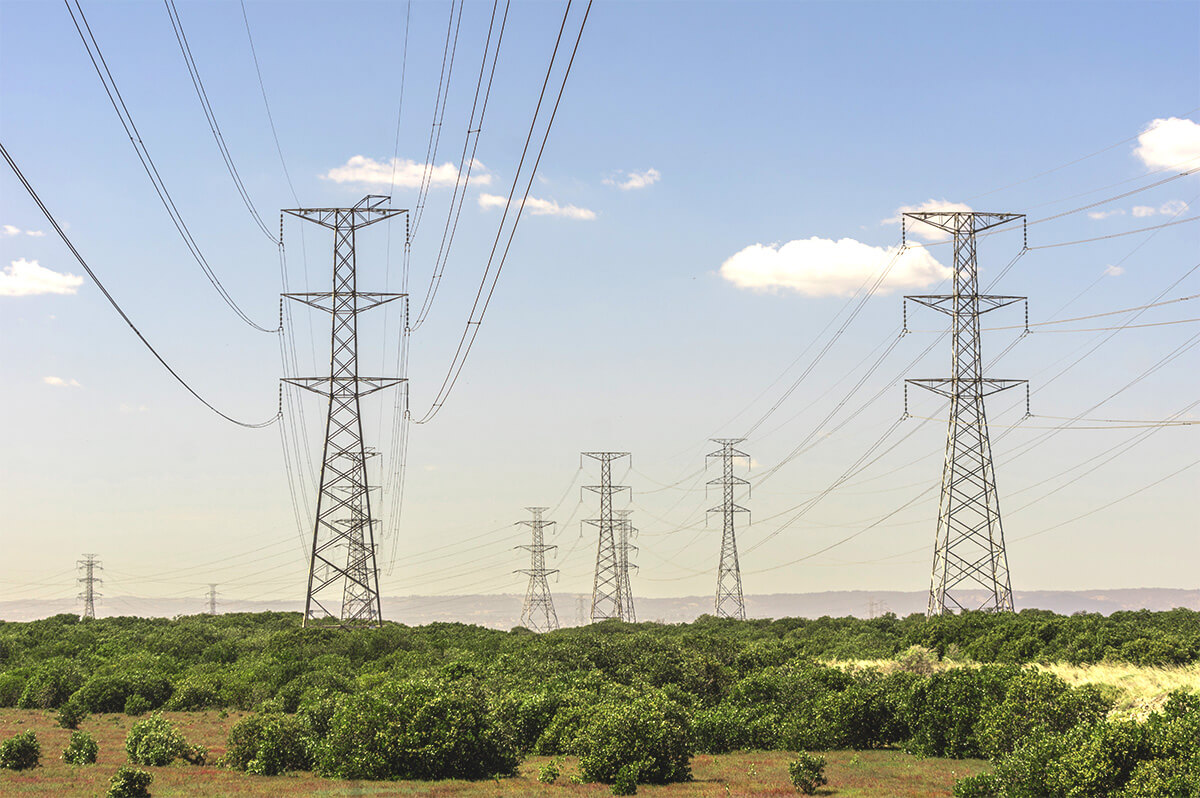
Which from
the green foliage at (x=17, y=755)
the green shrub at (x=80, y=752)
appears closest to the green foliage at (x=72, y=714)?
the green shrub at (x=80, y=752)

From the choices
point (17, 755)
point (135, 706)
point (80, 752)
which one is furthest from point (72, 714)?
point (17, 755)

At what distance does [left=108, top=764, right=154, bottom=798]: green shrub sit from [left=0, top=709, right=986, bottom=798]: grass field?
490mm

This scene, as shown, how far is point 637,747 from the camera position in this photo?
30016 mm

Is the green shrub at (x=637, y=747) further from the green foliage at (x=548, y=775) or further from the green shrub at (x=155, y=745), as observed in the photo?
the green shrub at (x=155, y=745)

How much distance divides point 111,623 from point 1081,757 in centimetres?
10664

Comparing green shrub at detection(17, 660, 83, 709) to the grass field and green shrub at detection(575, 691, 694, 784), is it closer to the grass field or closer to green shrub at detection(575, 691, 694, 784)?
the grass field

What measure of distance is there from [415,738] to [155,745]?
10076 mm

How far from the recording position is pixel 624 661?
170 ft

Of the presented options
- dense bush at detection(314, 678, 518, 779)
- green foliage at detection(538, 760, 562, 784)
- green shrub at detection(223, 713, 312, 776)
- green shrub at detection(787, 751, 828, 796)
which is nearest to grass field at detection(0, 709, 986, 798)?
green foliage at detection(538, 760, 562, 784)

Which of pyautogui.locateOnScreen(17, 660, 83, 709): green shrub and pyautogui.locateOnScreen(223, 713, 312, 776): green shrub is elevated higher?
pyautogui.locateOnScreen(223, 713, 312, 776): green shrub

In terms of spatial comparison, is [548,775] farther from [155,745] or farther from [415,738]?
[155,745]

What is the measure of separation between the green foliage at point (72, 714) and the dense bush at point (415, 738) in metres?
24.6

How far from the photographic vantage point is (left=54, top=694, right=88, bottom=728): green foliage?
49.5m

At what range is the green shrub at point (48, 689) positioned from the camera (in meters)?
58.2
